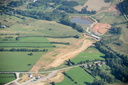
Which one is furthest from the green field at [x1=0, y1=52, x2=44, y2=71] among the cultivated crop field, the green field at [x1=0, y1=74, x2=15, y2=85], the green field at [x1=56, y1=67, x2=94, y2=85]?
the green field at [x1=56, y1=67, x2=94, y2=85]

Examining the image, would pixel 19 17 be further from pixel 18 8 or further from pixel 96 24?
pixel 96 24

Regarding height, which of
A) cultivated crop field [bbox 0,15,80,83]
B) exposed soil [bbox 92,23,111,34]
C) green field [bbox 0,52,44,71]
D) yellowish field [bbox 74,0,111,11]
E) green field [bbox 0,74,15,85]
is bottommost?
green field [bbox 0,74,15,85]

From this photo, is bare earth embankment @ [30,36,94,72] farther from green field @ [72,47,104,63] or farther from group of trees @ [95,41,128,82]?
group of trees @ [95,41,128,82]

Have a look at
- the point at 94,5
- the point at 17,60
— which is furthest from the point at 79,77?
the point at 94,5

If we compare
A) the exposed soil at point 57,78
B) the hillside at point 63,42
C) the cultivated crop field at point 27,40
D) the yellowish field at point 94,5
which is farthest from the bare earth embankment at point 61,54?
the yellowish field at point 94,5

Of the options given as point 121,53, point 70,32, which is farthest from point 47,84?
point 70,32

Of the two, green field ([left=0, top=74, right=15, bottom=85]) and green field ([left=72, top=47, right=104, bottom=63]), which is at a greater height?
green field ([left=72, top=47, right=104, bottom=63])
